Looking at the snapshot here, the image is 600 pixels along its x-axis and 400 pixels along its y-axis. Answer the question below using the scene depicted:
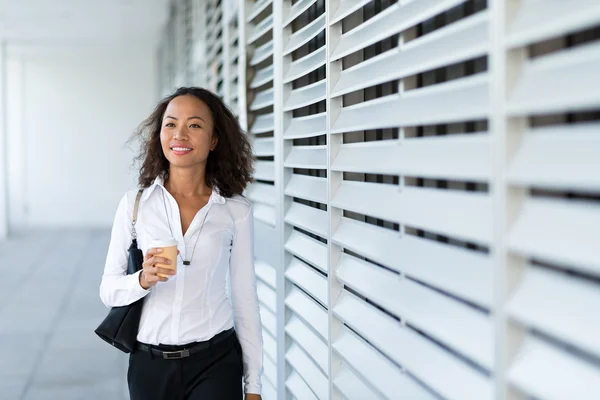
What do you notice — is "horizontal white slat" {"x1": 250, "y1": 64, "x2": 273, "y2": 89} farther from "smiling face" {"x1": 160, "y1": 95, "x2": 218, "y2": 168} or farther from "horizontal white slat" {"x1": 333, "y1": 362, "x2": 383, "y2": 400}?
"horizontal white slat" {"x1": 333, "y1": 362, "x2": 383, "y2": 400}

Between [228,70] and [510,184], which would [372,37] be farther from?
[228,70]

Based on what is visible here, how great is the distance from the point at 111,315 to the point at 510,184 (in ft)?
4.63

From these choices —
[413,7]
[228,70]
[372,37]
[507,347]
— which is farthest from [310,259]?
[228,70]

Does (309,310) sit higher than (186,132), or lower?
lower

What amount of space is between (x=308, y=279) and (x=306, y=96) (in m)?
0.59

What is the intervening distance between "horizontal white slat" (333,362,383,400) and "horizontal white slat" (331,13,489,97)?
0.71m

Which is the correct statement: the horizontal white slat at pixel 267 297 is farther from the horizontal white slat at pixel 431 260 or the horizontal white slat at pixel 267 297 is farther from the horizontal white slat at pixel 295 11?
the horizontal white slat at pixel 431 260

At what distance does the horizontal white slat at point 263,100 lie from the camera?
2847mm

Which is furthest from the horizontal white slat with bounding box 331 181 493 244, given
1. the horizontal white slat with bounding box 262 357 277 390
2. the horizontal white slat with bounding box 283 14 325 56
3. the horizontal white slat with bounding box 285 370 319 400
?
the horizontal white slat with bounding box 262 357 277 390

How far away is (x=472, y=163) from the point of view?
1036mm

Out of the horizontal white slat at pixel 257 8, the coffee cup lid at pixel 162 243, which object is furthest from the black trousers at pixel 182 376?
the horizontal white slat at pixel 257 8

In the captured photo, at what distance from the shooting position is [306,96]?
7.13 feet

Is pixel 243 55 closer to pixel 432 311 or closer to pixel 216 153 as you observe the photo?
→ pixel 216 153

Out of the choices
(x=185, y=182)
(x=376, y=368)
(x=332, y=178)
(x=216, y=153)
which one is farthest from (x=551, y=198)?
(x=216, y=153)
